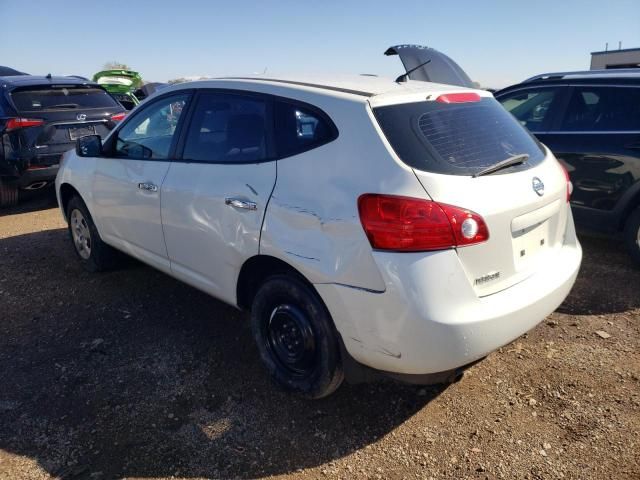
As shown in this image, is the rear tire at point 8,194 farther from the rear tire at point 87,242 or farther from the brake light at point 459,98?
the brake light at point 459,98

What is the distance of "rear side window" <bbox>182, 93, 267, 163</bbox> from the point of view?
292 cm

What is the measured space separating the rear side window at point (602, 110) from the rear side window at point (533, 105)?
0.20m

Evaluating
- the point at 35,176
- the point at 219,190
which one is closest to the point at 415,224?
the point at 219,190

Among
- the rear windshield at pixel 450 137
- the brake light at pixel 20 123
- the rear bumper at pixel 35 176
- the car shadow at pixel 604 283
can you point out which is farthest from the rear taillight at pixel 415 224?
the brake light at pixel 20 123

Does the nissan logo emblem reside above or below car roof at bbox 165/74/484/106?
below

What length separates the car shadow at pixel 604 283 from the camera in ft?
13.0

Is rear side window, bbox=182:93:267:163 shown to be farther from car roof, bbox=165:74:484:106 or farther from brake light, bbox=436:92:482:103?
brake light, bbox=436:92:482:103

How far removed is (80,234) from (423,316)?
381 cm

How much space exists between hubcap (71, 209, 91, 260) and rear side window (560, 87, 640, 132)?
4681mm

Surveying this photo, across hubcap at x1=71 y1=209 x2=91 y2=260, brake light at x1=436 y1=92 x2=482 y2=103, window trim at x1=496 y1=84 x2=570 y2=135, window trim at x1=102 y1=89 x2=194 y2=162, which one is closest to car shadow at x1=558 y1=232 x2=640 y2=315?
window trim at x1=496 y1=84 x2=570 y2=135

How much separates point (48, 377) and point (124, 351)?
474 mm

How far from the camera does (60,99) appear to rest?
710 cm

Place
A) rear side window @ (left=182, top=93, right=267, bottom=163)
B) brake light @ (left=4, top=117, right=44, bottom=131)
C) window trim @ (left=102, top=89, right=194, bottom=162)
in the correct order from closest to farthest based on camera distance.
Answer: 1. rear side window @ (left=182, top=93, right=267, bottom=163)
2. window trim @ (left=102, top=89, right=194, bottom=162)
3. brake light @ (left=4, top=117, right=44, bottom=131)

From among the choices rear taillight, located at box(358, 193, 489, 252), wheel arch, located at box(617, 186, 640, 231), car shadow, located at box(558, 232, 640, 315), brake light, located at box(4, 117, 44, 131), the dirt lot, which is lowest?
car shadow, located at box(558, 232, 640, 315)
